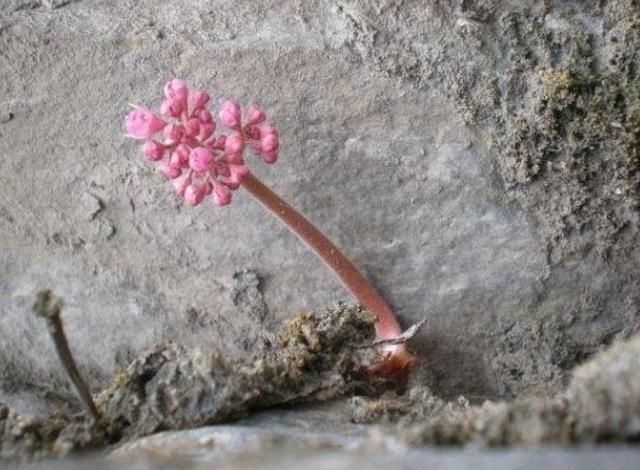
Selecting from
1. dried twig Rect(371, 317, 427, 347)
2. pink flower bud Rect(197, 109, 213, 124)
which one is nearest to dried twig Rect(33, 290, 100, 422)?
pink flower bud Rect(197, 109, 213, 124)

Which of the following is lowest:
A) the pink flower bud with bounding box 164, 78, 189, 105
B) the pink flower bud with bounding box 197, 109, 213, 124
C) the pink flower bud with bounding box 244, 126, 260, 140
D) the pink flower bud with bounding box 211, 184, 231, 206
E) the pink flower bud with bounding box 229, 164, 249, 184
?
the pink flower bud with bounding box 211, 184, 231, 206

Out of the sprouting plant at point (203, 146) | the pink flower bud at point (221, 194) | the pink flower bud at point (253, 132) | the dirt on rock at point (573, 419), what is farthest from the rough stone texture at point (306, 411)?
the pink flower bud at point (253, 132)

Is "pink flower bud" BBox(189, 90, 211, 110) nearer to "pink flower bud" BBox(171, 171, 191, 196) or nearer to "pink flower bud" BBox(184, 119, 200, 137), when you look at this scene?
"pink flower bud" BBox(184, 119, 200, 137)

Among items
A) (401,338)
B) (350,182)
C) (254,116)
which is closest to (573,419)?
(401,338)

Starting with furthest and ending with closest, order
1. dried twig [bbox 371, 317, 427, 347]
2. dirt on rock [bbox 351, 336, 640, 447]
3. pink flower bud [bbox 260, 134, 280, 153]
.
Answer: dried twig [bbox 371, 317, 427, 347]
pink flower bud [bbox 260, 134, 280, 153]
dirt on rock [bbox 351, 336, 640, 447]

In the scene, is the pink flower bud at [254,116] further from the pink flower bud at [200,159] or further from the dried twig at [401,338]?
the dried twig at [401,338]

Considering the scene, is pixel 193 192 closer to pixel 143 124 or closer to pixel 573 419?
pixel 143 124

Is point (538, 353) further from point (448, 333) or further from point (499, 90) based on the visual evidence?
point (499, 90)
